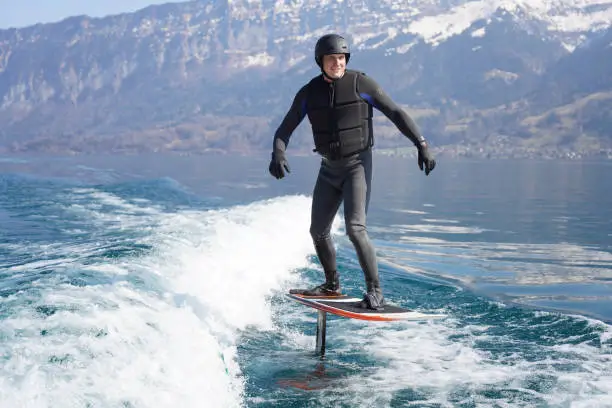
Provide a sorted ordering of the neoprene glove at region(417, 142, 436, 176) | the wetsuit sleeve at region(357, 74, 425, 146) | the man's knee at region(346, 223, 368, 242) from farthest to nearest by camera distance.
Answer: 1. the man's knee at region(346, 223, 368, 242)
2. the wetsuit sleeve at region(357, 74, 425, 146)
3. the neoprene glove at region(417, 142, 436, 176)

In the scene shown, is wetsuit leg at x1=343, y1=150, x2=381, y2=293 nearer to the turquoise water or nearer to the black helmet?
the turquoise water

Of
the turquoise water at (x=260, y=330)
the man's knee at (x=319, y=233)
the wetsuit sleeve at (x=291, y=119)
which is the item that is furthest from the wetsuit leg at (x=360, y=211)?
the turquoise water at (x=260, y=330)

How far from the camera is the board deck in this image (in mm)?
9344

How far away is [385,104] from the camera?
9625 millimetres

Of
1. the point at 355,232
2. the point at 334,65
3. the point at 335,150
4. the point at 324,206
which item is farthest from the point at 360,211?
the point at 334,65

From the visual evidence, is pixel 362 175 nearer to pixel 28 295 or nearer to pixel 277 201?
Result: pixel 28 295

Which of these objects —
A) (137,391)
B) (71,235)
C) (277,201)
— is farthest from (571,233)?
(137,391)

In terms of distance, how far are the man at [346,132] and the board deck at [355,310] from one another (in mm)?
183

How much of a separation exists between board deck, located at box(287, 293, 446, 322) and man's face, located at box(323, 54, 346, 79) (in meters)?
2.93

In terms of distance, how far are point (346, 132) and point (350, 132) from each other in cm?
5

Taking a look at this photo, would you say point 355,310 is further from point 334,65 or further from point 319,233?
point 334,65

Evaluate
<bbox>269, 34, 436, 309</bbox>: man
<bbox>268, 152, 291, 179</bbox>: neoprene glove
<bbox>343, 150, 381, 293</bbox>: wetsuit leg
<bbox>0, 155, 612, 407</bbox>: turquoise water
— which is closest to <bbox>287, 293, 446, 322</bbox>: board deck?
<bbox>269, 34, 436, 309</bbox>: man

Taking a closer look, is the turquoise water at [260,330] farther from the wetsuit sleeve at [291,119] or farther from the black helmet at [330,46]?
the black helmet at [330,46]

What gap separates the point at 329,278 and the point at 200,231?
25.9ft
